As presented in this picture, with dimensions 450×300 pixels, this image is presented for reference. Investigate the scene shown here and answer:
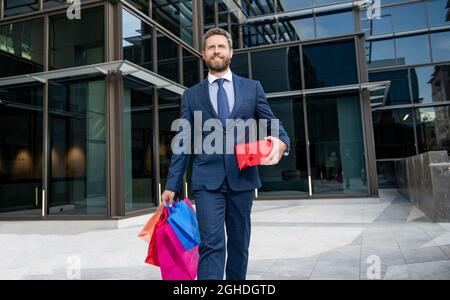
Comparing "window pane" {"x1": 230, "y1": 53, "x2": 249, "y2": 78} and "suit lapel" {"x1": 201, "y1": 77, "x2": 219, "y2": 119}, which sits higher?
"window pane" {"x1": 230, "y1": 53, "x2": 249, "y2": 78}

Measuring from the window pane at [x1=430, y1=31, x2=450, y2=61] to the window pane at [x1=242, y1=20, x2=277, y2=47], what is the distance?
7929 millimetres

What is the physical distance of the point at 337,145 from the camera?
11.7 metres

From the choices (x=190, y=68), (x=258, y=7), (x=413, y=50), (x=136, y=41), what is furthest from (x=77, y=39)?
(x=413, y=50)

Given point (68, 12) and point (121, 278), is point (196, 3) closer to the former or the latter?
point (68, 12)

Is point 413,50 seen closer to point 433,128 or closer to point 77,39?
point 433,128

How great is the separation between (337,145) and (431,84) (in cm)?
765

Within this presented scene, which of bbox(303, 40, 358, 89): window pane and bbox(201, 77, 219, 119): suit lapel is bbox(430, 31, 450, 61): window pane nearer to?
bbox(303, 40, 358, 89): window pane

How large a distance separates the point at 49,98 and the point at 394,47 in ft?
49.2

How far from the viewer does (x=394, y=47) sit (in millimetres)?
17344

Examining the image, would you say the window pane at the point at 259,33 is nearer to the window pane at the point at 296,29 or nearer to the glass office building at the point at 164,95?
the glass office building at the point at 164,95

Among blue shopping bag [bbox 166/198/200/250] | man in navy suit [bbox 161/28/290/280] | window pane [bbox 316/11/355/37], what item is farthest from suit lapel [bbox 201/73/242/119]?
window pane [bbox 316/11/355/37]

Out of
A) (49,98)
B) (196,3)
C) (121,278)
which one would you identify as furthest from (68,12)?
(121,278)

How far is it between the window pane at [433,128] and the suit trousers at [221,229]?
1580 cm

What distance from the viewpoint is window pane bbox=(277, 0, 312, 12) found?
13.8 metres
